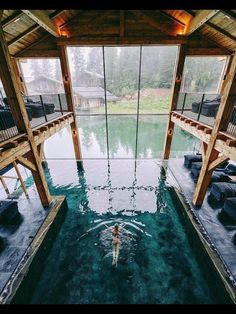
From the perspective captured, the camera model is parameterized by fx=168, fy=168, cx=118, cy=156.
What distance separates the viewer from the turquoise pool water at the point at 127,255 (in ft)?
16.8

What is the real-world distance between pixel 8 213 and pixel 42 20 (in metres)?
8.13

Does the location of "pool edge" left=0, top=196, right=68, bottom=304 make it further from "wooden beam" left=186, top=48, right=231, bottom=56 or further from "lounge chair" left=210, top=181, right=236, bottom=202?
"wooden beam" left=186, top=48, right=231, bottom=56

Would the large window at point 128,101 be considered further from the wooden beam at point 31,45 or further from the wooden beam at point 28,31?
the wooden beam at point 28,31

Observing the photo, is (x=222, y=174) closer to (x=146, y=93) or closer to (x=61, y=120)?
(x=61, y=120)

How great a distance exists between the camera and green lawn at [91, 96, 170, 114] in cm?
2959

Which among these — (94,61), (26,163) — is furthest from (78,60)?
(26,163)

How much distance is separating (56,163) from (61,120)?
4.56m

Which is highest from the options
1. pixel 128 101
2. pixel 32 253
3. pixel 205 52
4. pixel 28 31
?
pixel 28 31

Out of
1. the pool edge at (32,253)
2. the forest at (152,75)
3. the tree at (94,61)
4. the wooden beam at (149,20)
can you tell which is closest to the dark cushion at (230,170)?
the wooden beam at (149,20)

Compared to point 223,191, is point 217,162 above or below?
above

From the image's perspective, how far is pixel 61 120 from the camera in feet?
30.4

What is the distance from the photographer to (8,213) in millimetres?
6836

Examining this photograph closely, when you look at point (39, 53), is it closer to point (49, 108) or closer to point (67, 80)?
point (67, 80)

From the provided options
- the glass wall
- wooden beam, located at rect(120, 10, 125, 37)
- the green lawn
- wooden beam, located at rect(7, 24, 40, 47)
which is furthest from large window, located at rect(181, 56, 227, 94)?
wooden beam, located at rect(7, 24, 40, 47)
